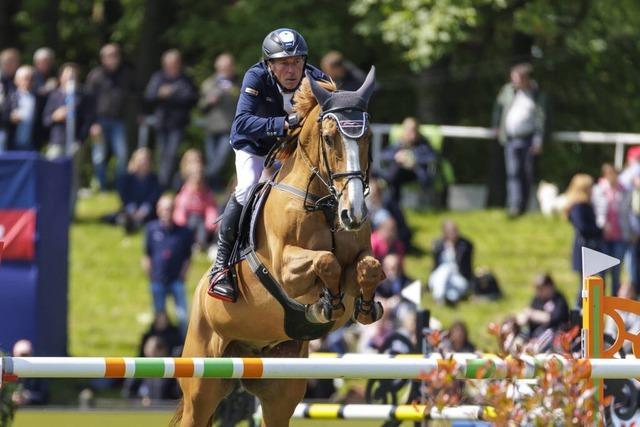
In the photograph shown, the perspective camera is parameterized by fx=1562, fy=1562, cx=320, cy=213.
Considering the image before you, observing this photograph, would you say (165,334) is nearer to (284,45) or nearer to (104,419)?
(104,419)

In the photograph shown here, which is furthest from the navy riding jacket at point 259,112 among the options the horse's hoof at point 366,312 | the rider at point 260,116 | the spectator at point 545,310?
the spectator at point 545,310

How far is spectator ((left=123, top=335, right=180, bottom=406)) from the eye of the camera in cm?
1422

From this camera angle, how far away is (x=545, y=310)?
1444 centimetres

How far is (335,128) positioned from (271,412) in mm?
1933

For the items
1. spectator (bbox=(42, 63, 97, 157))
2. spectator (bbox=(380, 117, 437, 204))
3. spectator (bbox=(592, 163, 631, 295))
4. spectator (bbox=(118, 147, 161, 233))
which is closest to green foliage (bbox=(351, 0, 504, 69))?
spectator (bbox=(380, 117, 437, 204))

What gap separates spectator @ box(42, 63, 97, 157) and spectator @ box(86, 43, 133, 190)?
0.22 meters

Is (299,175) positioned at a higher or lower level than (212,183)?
lower

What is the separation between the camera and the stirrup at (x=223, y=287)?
873 centimetres

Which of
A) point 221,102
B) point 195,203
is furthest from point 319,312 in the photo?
point 221,102

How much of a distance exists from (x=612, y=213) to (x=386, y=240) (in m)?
2.44

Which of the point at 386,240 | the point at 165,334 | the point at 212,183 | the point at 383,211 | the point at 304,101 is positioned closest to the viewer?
the point at 304,101

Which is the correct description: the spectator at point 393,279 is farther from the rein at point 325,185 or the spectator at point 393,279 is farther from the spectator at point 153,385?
the rein at point 325,185

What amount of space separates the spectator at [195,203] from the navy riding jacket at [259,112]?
7.54 metres

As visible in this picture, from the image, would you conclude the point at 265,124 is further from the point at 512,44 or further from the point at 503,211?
the point at 512,44
